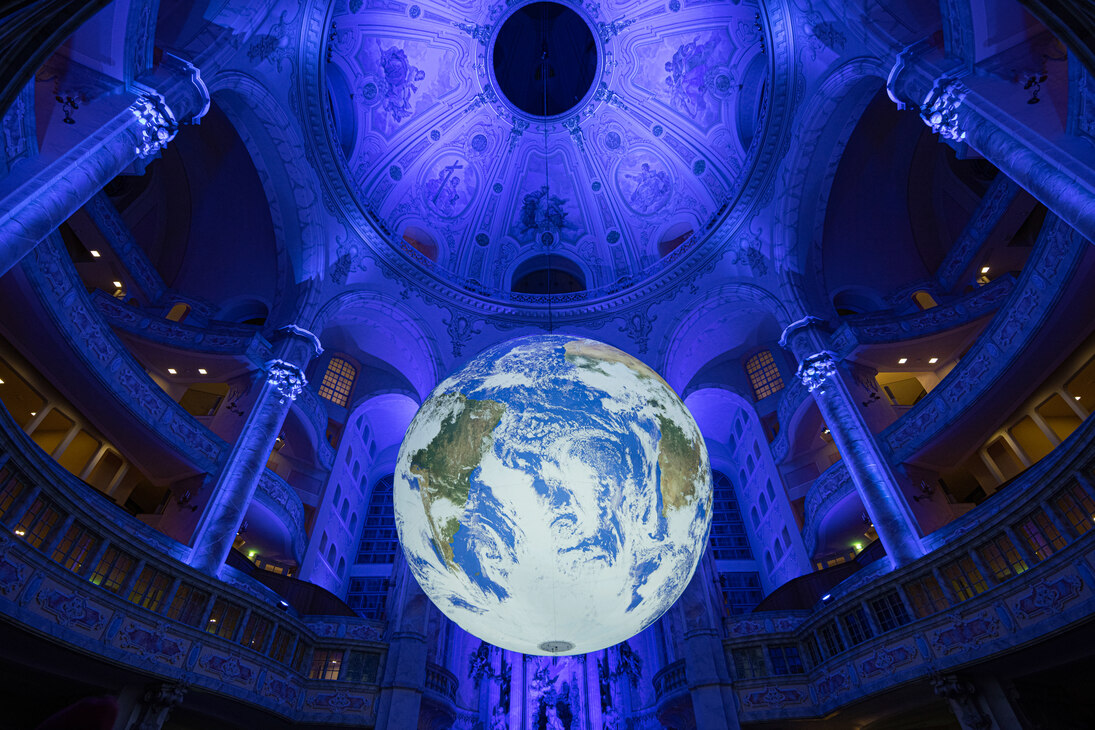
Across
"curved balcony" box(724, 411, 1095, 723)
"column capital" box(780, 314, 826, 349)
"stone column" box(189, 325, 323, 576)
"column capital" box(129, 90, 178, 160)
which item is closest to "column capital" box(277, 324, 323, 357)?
"stone column" box(189, 325, 323, 576)

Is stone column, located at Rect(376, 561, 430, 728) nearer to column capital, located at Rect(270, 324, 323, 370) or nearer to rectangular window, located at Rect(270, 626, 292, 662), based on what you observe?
rectangular window, located at Rect(270, 626, 292, 662)

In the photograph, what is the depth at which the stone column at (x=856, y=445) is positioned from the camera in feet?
38.0

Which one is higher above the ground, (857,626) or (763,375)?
(763,375)

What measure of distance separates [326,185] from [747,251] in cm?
1353

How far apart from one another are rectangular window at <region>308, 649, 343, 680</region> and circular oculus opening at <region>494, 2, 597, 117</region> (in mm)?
19002

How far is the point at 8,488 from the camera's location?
26.9 ft

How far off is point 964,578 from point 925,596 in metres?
0.79

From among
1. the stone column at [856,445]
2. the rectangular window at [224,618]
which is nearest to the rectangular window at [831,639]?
the stone column at [856,445]

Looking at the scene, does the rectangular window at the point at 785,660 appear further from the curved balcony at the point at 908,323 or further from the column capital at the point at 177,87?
the column capital at the point at 177,87

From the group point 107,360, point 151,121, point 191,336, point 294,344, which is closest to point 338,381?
point 294,344

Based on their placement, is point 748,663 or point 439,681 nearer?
point 748,663

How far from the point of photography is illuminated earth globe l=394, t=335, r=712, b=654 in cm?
436

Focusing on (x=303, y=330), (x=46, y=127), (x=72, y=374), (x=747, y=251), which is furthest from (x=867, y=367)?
(x=72, y=374)

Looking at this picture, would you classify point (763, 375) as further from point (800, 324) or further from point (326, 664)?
point (326, 664)
